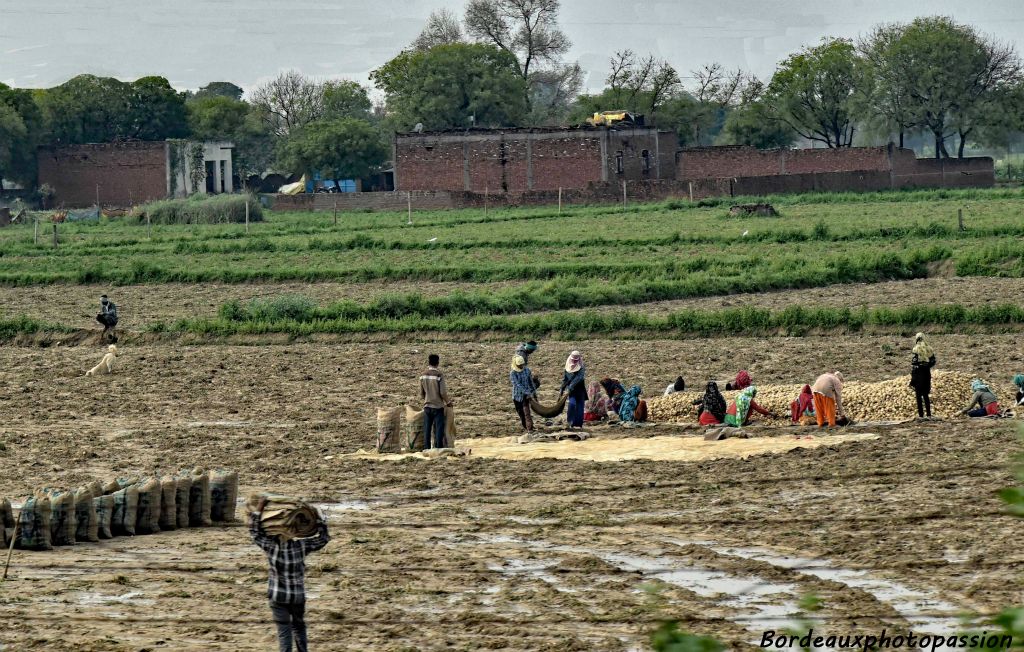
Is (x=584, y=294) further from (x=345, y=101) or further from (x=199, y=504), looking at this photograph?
(x=345, y=101)

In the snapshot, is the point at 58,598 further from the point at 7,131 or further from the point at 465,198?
the point at 7,131

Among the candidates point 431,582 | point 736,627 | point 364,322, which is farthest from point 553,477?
point 364,322

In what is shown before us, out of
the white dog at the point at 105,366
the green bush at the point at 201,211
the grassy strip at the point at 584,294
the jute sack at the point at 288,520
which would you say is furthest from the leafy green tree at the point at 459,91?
the jute sack at the point at 288,520

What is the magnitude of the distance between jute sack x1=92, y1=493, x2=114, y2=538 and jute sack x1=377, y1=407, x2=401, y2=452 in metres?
4.95

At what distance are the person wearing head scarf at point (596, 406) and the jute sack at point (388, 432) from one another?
283cm

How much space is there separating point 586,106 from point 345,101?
63.5ft

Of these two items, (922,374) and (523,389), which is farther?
(523,389)

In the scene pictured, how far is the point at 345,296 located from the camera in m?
34.7

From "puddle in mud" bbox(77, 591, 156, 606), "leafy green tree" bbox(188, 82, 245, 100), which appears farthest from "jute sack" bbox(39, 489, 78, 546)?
"leafy green tree" bbox(188, 82, 245, 100)

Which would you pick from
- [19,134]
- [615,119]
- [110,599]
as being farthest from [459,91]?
[110,599]

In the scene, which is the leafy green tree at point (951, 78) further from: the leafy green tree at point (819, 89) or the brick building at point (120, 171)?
the brick building at point (120, 171)

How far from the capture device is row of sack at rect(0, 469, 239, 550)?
Result: 13133 millimetres

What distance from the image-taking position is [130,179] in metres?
79.6

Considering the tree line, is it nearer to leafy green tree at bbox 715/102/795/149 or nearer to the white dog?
leafy green tree at bbox 715/102/795/149
